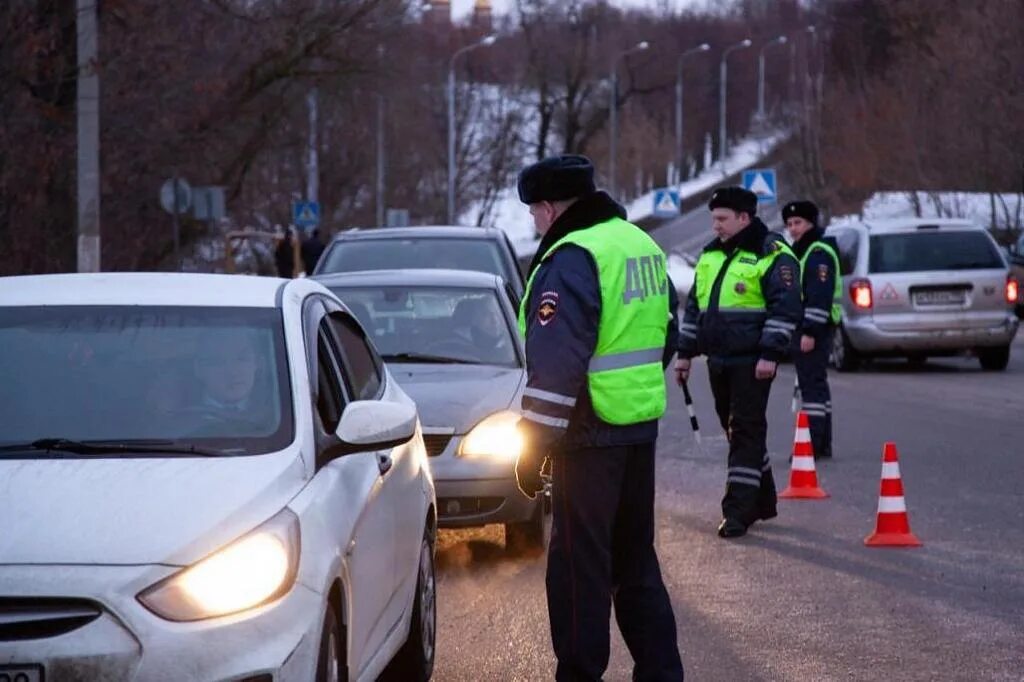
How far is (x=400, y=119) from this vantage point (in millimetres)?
59125

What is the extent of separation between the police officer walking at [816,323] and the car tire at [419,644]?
23.4ft

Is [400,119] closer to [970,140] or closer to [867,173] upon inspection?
[867,173]

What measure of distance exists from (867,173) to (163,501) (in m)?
46.1

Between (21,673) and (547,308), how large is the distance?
208cm

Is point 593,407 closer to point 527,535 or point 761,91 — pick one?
point 527,535

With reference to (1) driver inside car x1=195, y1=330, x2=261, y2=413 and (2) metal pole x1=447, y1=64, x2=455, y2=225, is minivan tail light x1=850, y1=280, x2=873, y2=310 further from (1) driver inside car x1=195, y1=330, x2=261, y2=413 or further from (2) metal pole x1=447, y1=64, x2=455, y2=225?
(2) metal pole x1=447, y1=64, x2=455, y2=225

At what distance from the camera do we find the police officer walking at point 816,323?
1403cm

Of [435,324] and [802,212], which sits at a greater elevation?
[802,212]

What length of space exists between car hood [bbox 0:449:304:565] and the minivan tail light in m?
18.3

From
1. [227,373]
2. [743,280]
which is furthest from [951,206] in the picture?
[227,373]

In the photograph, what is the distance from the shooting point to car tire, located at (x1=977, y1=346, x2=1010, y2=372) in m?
23.6

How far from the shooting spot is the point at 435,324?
37.5ft

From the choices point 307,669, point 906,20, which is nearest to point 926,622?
point 307,669

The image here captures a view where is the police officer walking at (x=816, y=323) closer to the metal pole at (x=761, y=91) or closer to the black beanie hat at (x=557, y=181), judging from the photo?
the black beanie hat at (x=557, y=181)
